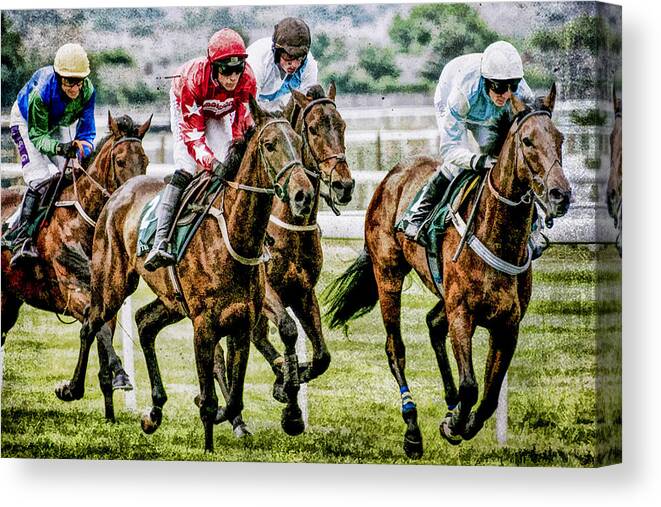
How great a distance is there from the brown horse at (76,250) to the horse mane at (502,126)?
8.24 feet

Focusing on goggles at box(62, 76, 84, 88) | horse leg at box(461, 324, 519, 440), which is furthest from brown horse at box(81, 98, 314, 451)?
horse leg at box(461, 324, 519, 440)

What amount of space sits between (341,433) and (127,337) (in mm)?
1727

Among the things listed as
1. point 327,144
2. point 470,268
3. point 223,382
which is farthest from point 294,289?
point 470,268

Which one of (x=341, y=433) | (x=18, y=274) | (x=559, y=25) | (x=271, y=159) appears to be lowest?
(x=341, y=433)

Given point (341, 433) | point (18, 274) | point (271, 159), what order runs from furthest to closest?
1. point (18, 274)
2. point (341, 433)
3. point (271, 159)

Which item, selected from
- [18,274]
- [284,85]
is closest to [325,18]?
[284,85]

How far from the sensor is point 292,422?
11.9m

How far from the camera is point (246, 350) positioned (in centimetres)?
1162

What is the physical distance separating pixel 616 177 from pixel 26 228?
4.22 meters

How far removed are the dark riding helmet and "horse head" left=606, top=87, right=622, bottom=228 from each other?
83.2 inches

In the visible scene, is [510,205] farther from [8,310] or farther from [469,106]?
[8,310]

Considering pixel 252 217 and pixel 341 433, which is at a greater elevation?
pixel 252 217

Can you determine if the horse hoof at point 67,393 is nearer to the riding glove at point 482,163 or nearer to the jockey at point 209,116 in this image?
the jockey at point 209,116

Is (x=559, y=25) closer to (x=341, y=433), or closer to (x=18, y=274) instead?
(x=341, y=433)
